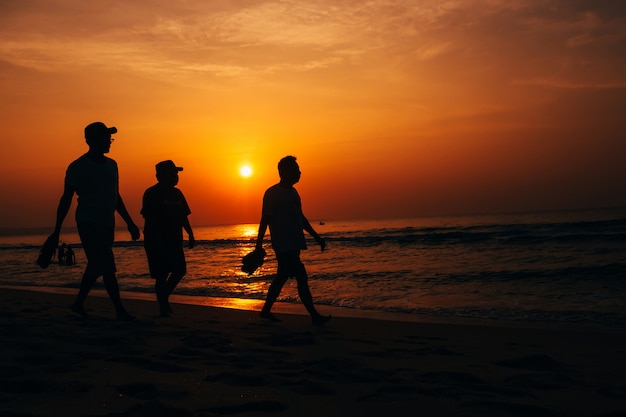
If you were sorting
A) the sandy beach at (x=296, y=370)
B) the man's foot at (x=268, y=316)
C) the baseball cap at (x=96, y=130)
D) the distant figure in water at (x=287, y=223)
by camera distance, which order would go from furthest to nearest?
the man's foot at (x=268, y=316), the distant figure in water at (x=287, y=223), the baseball cap at (x=96, y=130), the sandy beach at (x=296, y=370)

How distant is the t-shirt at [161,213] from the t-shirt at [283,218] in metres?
1.26

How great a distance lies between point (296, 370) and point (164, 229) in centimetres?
387

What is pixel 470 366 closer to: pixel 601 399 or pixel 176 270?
pixel 601 399

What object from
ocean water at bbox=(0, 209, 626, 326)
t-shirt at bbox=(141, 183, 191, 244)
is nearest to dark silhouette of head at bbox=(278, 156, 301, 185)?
t-shirt at bbox=(141, 183, 191, 244)

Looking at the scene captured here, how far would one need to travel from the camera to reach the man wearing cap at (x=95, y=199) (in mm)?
6203

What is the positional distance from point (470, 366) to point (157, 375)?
2.26 m

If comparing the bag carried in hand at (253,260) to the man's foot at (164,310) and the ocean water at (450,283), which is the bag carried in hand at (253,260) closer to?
the man's foot at (164,310)

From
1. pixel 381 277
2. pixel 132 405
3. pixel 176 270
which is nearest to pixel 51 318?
pixel 176 270

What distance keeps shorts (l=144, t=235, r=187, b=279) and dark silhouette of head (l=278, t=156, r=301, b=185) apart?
1649mm

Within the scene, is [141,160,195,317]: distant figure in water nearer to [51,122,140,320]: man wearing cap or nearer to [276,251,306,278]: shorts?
[51,122,140,320]: man wearing cap

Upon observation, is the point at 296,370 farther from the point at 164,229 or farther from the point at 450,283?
the point at 450,283

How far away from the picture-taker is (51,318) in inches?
260

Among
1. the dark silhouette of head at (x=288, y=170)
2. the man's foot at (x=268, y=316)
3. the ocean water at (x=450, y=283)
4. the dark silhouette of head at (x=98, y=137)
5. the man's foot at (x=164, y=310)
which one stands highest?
the dark silhouette of head at (x=98, y=137)


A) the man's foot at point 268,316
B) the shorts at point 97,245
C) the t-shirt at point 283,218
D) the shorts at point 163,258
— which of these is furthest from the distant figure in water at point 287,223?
the shorts at point 97,245
